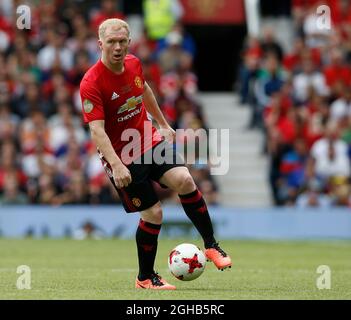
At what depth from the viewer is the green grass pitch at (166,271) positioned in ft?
33.7

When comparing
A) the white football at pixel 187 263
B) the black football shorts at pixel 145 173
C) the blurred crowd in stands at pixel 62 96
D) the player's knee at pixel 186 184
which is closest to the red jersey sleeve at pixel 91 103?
the black football shorts at pixel 145 173

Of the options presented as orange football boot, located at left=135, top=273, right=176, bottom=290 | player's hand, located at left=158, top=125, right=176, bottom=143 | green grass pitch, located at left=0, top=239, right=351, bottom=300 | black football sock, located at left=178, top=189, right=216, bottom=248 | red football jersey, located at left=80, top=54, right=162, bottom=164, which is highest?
red football jersey, located at left=80, top=54, right=162, bottom=164

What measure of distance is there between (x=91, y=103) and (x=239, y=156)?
45.0 ft

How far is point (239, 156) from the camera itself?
24078mm

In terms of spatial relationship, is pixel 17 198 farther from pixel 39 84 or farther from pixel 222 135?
pixel 222 135

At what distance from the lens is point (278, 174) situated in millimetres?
21859

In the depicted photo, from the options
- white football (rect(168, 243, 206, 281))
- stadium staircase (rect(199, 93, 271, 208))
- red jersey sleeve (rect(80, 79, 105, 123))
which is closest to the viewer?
red jersey sleeve (rect(80, 79, 105, 123))

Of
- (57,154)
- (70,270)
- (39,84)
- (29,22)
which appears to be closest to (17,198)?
(57,154)

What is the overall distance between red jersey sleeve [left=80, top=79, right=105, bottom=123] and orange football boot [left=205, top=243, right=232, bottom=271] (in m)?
1.77

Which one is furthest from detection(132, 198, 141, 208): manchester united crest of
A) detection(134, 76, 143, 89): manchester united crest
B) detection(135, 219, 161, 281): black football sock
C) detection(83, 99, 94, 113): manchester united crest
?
detection(134, 76, 143, 89): manchester united crest

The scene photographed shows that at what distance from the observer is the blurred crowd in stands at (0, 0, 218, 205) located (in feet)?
68.9

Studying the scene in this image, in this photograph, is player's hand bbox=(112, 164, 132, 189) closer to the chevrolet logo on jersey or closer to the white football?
the chevrolet logo on jersey

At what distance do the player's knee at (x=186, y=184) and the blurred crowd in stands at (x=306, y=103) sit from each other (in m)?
9.88

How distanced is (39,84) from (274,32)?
614 cm
